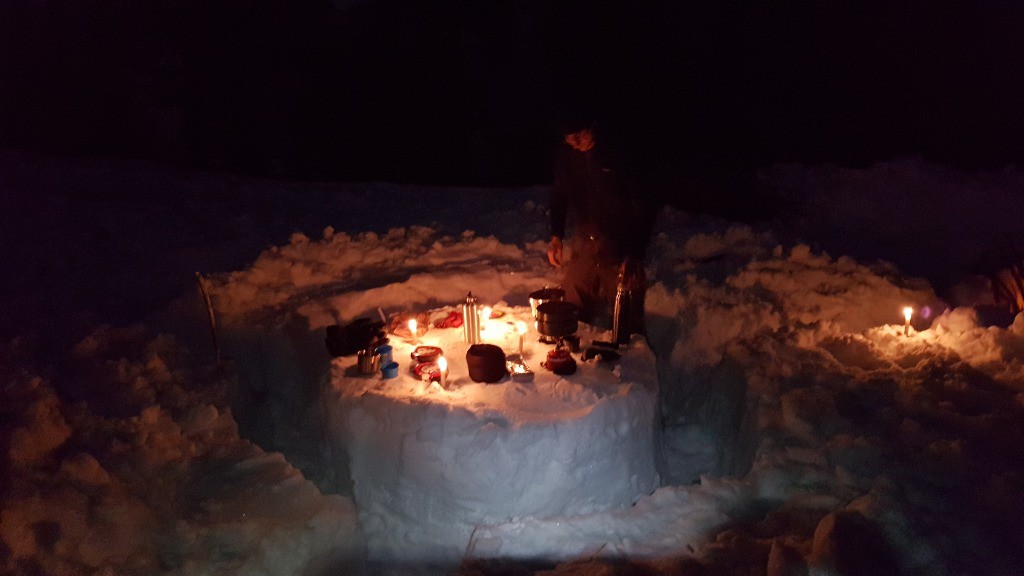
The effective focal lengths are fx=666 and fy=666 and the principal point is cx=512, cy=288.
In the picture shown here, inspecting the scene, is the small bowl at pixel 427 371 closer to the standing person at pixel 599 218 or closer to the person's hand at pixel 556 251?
the standing person at pixel 599 218

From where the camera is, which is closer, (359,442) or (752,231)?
(359,442)

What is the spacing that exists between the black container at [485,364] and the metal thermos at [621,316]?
0.87 m

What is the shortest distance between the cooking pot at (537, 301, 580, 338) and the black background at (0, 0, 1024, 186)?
6.46 metres

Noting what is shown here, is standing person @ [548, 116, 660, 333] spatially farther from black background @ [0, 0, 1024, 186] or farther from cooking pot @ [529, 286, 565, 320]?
black background @ [0, 0, 1024, 186]

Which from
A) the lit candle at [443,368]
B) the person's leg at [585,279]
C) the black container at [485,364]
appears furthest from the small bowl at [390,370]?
the person's leg at [585,279]

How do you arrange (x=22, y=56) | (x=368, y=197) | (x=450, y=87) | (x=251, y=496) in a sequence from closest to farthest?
(x=251, y=496) → (x=368, y=197) → (x=22, y=56) → (x=450, y=87)

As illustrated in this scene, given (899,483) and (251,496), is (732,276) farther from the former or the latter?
(251,496)

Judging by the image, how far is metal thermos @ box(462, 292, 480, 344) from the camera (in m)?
4.48

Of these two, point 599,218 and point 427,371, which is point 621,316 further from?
point 427,371

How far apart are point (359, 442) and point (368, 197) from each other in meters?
4.63

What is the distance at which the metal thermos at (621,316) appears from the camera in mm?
4426

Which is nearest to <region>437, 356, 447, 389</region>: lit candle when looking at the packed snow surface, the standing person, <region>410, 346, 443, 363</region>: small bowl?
<region>410, 346, 443, 363</region>: small bowl

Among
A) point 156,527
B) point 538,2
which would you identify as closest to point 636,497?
point 156,527

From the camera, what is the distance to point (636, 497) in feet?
13.0
